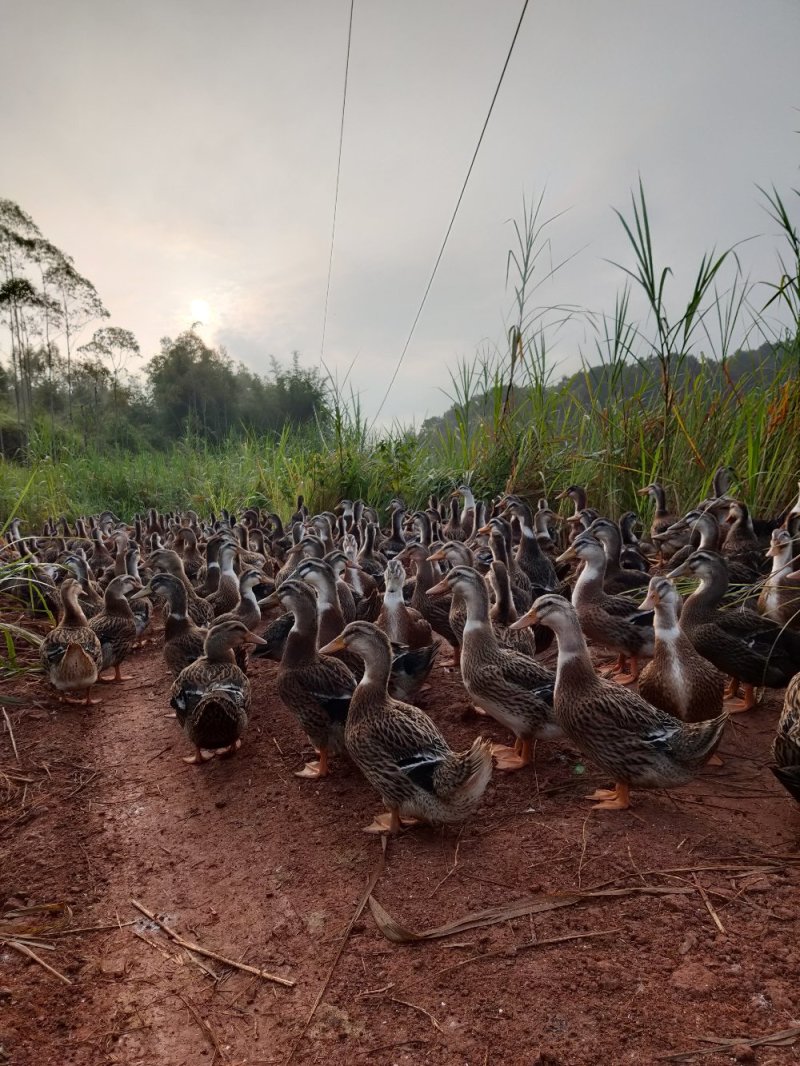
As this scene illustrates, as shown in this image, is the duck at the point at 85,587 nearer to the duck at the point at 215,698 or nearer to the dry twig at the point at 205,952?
the duck at the point at 215,698

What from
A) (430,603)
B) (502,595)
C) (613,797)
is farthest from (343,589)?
(613,797)

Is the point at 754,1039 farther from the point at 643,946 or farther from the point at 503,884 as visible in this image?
the point at 503,884

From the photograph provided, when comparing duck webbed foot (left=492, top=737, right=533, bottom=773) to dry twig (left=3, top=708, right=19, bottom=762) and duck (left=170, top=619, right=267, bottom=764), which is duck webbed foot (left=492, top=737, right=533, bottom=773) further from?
dry twig (left=3, top=708, right=19, bottom=762)

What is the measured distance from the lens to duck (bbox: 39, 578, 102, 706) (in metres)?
5.02

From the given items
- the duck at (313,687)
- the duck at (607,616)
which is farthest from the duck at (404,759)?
the duck at (607,616)

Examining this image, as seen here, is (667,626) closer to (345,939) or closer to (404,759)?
(404,759)

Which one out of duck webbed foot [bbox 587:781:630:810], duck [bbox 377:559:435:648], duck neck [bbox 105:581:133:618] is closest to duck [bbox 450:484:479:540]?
duck [bbox 377:559:435:648]

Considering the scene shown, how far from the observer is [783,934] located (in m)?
2.24

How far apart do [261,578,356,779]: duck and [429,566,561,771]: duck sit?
0.85 m

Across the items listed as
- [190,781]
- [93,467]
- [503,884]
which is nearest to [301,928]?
[503,884]

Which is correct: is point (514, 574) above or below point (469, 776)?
above

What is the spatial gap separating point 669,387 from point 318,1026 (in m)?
5.75

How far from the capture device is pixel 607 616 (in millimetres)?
4773

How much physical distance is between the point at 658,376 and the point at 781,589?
9.92 ft
